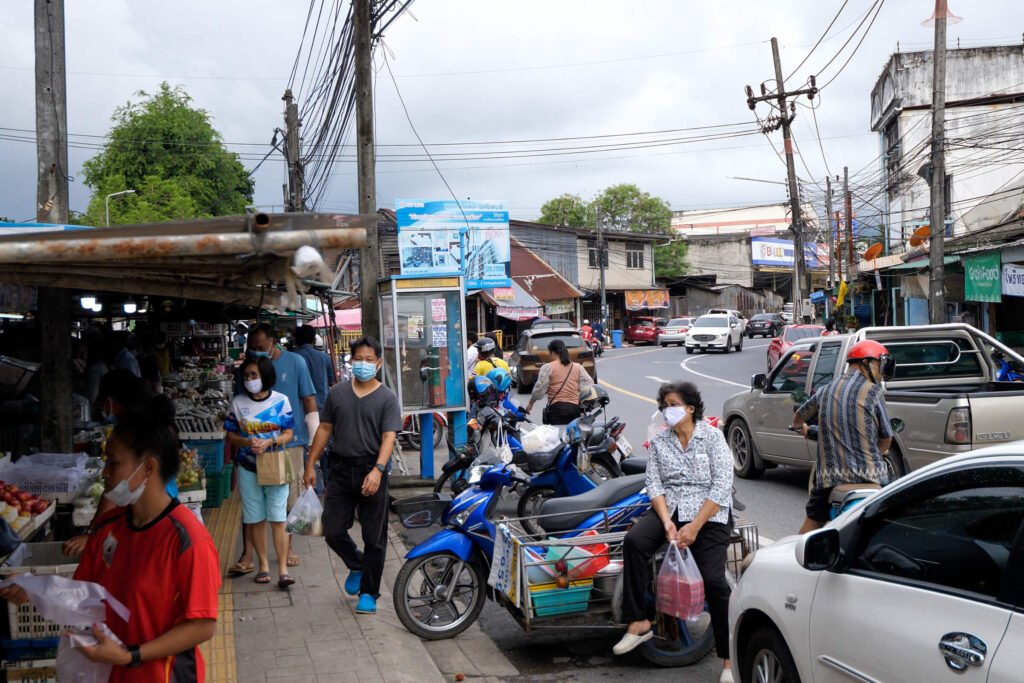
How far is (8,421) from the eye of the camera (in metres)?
9.27

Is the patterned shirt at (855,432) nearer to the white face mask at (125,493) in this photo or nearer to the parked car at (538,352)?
the white face mask at (125,493)

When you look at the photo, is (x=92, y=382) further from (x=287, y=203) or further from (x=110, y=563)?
(x=287, y=203)

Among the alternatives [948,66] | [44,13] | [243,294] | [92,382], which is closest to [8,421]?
[92,382]

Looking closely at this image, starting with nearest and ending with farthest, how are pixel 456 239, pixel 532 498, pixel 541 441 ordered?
pixel 541 441 < pixel 532 498 < pixel 456 239

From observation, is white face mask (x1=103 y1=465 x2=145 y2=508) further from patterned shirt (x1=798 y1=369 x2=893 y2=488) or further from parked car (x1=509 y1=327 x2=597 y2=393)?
parked car (x1=509 y1=327 x2=597 y2=393)

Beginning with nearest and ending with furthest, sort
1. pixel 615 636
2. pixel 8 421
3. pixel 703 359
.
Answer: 1. pixel 615 636
2. pixel 8 421
3. pixel 703 359

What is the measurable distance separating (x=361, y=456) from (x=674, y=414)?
2220 millimetres

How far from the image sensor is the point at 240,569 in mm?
7402

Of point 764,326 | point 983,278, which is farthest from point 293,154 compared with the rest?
point 764,326

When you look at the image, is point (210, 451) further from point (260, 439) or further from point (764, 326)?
point (764, 326)

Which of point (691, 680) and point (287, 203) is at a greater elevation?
point (287, 203)

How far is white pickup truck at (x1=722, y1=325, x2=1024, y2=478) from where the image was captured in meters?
8.48

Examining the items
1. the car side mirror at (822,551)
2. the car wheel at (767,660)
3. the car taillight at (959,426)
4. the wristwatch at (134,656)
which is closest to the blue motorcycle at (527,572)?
the car wheel at (767,660)

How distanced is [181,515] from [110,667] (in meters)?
0.50
